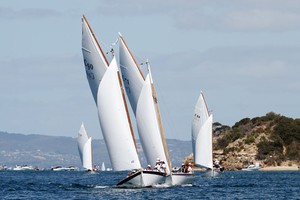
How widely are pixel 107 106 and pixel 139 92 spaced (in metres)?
7.51

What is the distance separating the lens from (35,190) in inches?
4173

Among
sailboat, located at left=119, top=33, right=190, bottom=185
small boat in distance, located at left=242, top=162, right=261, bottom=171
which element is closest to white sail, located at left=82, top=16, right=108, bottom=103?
sailboat, located at left=119, top=33, right=190, bottom=185

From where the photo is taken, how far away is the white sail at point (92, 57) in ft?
291

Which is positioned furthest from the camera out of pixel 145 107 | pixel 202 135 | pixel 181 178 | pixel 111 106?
pixel 202 135

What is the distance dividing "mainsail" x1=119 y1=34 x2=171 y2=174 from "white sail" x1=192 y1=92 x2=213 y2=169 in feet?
174

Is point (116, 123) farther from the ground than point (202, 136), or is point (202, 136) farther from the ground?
point (202, 136)

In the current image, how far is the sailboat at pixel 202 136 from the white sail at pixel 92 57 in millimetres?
60220

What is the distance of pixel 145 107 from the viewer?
309ft

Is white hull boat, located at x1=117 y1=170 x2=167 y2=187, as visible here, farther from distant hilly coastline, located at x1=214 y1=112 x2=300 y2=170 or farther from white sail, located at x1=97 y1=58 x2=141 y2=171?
distant hilly coastline, located at x1=214 y1=112 x2=300 y2=170

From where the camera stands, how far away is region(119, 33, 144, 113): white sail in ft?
306

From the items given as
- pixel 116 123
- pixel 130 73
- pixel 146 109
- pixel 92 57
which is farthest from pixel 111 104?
pixel 130 73

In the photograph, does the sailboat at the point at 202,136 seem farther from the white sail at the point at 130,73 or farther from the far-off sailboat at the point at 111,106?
the far-off sailboat at the point at 111,106

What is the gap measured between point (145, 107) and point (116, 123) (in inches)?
228

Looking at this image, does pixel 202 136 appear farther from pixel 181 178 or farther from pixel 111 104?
pixel 111 104
